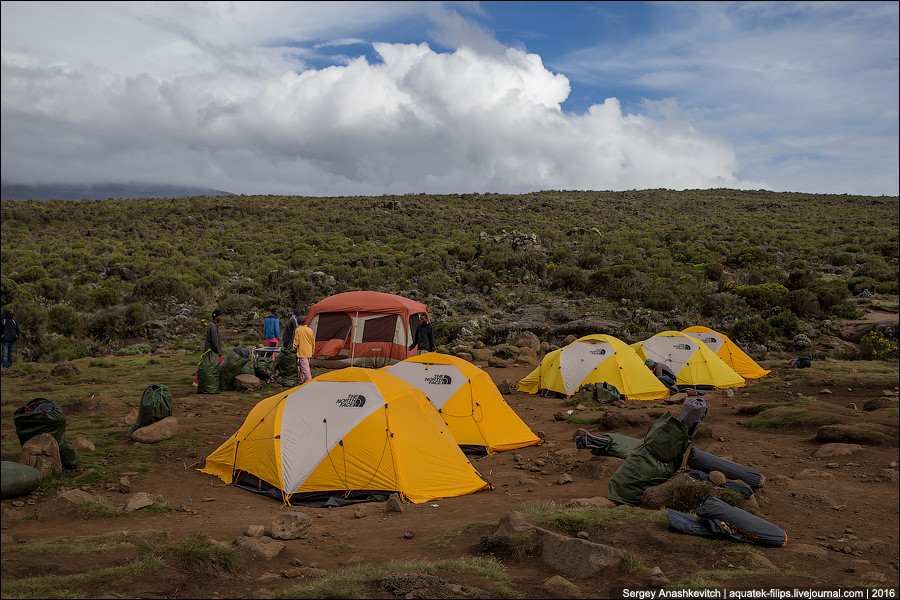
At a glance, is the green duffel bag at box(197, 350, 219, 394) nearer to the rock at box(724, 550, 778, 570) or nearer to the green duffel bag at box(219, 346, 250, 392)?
the green duffel bag at box(219, 346, 250, 392)

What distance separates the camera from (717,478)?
634 cm

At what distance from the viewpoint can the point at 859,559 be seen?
187 inches

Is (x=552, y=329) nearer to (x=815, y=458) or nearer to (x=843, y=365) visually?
(x=843, y=365)

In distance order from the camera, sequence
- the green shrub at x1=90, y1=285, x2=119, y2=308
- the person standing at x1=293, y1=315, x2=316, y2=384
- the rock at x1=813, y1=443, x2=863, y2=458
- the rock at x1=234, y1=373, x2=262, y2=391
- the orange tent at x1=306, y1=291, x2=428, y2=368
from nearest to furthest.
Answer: the rock at x1=813, y1=443, x2=863, y2=458
the person standing at x1=293, y1=315, x2=316, y2=384
the rock at x1=234, y1=373, x2=262, y2=391
the orange tent at x1=306, y1=291, x2=428, y2=368
the green shrub at x1=90, y1=285, x2=119, y2=308

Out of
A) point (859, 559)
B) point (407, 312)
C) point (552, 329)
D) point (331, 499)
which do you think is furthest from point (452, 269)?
point (859, 559)

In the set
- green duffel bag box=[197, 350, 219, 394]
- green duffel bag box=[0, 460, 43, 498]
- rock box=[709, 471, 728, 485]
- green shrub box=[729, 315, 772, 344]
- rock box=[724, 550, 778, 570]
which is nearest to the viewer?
rock box=[724, 550, 778, 570]

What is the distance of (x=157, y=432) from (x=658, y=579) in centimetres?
890

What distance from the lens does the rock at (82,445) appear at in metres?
8.57

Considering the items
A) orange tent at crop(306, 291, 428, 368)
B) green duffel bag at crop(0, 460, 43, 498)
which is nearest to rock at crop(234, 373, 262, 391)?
orange tent at crop(306, 291, 428, 368)

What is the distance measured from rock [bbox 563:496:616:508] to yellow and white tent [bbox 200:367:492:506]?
6.06ft

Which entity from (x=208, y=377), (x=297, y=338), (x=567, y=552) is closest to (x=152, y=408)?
(x=208, y=377)

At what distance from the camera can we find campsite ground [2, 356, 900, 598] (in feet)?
14.0

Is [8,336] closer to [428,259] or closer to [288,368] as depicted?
[288,368]

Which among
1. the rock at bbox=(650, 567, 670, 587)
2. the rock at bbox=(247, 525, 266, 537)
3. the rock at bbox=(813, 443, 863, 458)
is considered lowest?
the rock at bbox=(247, 525, 266, 537)
